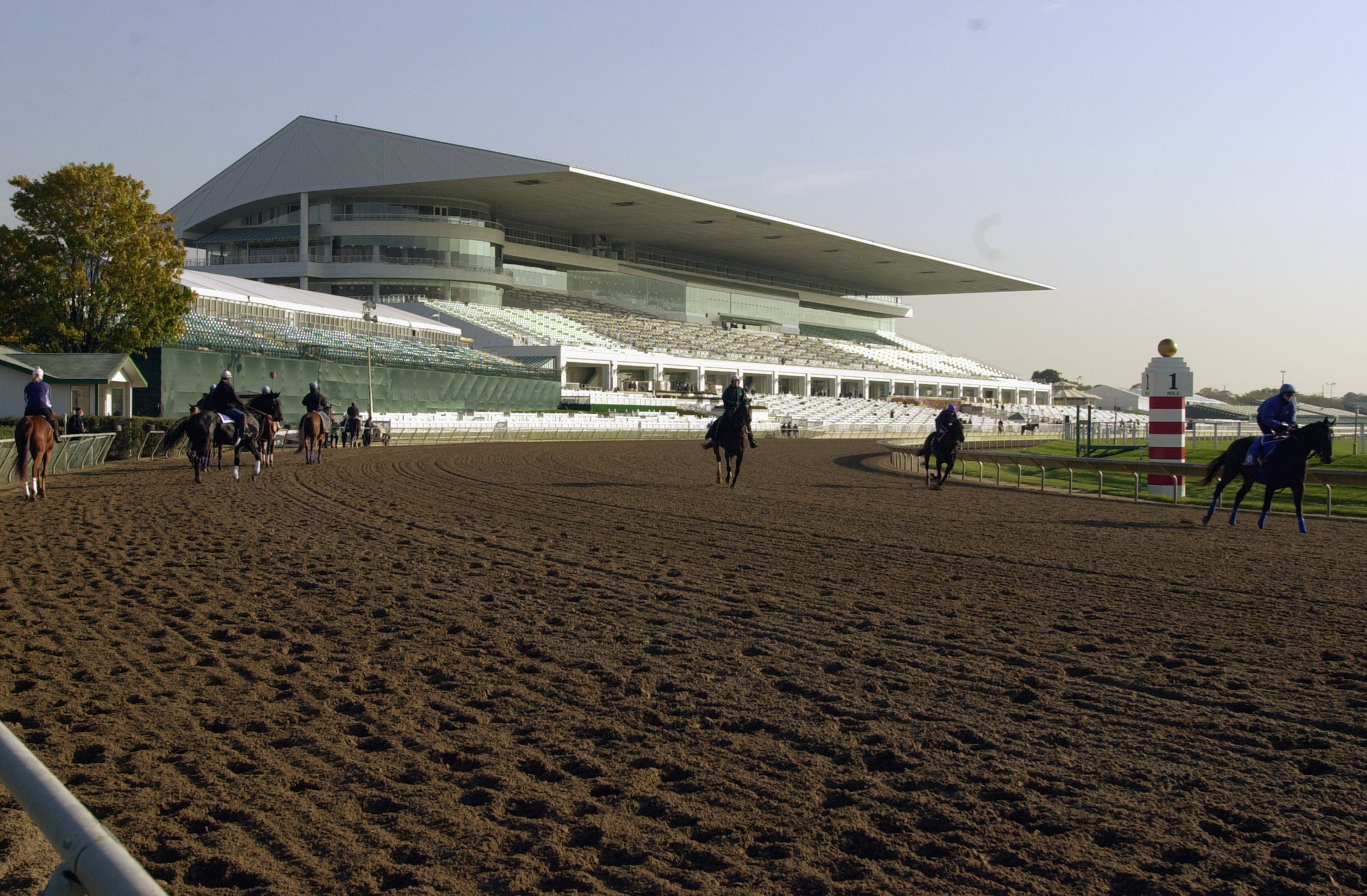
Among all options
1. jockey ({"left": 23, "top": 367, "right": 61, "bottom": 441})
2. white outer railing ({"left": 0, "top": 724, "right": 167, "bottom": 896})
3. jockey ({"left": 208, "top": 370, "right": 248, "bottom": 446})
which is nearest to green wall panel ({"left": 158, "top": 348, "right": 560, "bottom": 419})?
jockey ({"left": 208, "top": 370, "right": 248, "bottom": 446})

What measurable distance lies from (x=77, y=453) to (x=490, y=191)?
49647 mm

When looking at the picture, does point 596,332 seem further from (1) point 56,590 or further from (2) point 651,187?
(1) point 56,590

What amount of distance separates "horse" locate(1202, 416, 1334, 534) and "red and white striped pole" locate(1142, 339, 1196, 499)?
5.77 metres

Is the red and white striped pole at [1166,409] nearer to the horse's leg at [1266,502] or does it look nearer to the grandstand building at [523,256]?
the horse's leg at [1266,502]

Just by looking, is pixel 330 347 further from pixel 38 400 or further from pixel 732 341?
pixel 732 341

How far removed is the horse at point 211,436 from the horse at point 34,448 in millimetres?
2611

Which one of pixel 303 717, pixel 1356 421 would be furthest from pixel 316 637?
pixel 1356 421

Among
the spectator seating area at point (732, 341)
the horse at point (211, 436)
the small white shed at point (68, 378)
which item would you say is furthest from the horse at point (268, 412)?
the spectator seating area at point (732, 341)

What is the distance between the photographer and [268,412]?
66.3 ft

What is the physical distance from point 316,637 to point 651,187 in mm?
63041

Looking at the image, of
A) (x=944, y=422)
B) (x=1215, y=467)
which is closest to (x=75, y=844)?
(x=1215, y=467)

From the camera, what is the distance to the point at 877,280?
340 ft

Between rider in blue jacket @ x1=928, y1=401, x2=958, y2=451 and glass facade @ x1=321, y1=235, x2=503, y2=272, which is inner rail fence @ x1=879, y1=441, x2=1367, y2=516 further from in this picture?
glass facade @ x1=321, y1=235, x2=503, y2=272

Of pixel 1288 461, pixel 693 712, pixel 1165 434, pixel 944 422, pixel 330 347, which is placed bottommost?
pixel 693 712
